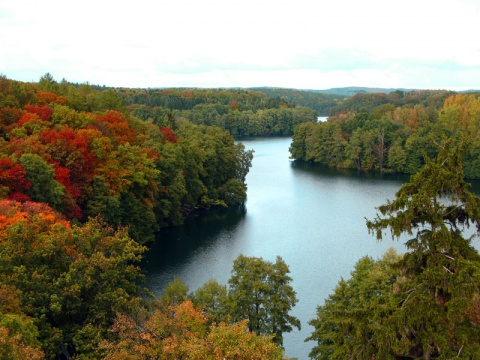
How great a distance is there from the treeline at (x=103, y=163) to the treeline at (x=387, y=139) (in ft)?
93.2

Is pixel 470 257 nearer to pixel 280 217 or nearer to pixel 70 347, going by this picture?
pixel 70 347

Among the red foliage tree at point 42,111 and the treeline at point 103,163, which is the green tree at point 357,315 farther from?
the red foliage tree at point 42,111

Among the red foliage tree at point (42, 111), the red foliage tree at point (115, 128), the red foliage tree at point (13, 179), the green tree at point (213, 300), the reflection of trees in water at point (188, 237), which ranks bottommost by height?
the reflection of trees in water at point (188, 237)

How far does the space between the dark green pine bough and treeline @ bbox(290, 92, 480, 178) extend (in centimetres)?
6565

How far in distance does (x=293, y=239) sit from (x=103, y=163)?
682 inches

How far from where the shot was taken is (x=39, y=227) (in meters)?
21.3

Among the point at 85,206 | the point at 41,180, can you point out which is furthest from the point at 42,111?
the point at 41,180

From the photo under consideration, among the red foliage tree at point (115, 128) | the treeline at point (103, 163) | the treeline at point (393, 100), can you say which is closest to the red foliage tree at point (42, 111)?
the treeline at point (103, 163)

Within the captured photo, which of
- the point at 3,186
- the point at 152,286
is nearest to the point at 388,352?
the point at 152,286

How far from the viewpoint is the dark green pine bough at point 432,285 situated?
1101cm

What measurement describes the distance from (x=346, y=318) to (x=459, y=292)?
2956 mm

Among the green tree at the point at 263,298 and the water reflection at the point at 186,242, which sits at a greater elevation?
the green tree at the point at 263,298

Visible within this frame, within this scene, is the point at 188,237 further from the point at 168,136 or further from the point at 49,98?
the point at 49,98

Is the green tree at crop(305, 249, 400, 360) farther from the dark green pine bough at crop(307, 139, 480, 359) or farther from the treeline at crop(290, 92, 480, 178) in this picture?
the treeline at crop(290, 92, 480, 178)
